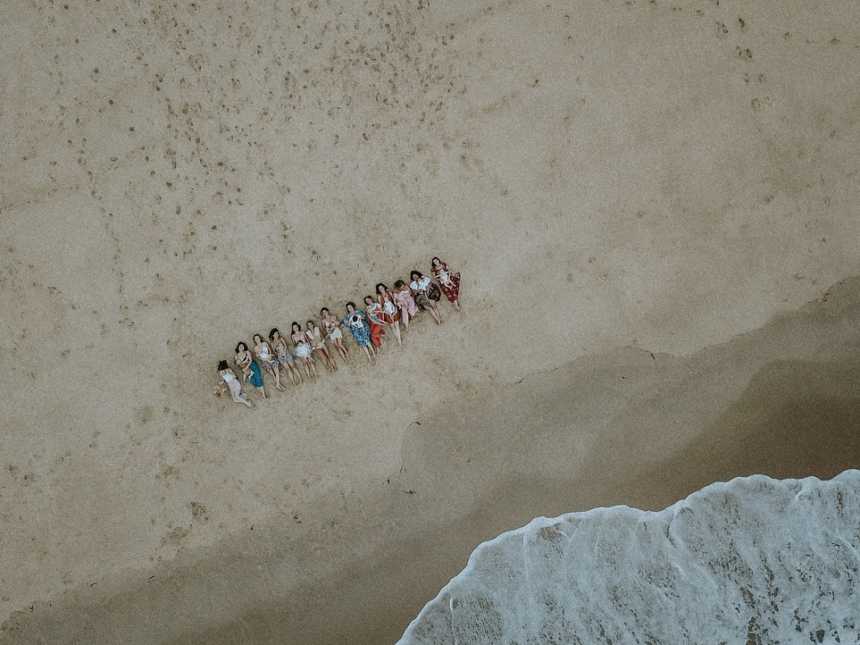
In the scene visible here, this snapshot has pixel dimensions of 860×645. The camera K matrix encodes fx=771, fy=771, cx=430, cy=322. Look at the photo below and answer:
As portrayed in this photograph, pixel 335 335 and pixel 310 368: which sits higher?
pixel 335 335

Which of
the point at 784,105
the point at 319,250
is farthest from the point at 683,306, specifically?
the point at 319,250

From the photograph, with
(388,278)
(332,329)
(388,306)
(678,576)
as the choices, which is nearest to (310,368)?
(332,329)

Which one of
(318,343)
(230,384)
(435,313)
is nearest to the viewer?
(230,384)

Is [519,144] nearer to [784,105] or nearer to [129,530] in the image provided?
[784,105]

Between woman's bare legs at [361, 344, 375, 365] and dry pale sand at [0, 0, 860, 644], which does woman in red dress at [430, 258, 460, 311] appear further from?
woman's bare legs at [361, 344, 375, 365]

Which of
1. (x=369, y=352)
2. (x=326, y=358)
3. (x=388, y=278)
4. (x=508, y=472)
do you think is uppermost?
(x=388, y=278)

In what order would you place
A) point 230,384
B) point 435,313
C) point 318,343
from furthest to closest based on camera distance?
point 435,313
point 318,343
point 230,384

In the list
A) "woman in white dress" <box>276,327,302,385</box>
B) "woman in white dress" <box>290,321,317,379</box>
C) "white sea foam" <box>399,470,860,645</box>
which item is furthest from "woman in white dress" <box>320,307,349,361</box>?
"white sea foam" <box>399,470,860,645</box>

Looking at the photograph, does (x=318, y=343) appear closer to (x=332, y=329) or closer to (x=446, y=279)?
(x=332, y=329)
